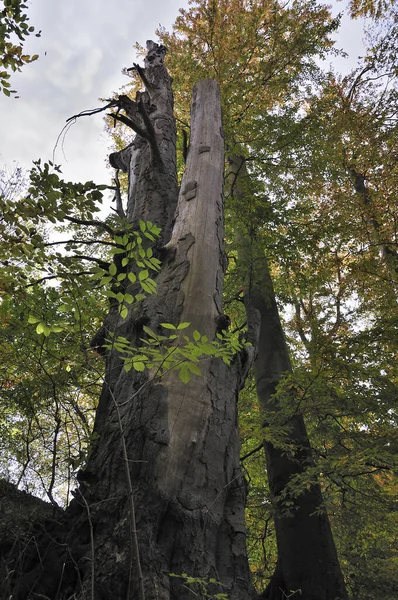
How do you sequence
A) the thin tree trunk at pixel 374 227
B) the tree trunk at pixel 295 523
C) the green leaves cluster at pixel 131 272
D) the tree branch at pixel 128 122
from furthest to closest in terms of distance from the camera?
the thin tree trunk at pixel 374 227, the tree trunk at pixel 295 523, the tree branch at pixel 128 122, the green leaves cluster at pixel 131 272

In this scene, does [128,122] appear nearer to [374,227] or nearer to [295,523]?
[295,523]

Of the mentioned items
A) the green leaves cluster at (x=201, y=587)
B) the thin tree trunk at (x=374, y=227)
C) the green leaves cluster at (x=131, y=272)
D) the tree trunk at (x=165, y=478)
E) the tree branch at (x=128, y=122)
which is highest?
the thin tree trunk at (x=374, y=227)

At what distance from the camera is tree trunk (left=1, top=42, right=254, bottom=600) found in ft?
5.01

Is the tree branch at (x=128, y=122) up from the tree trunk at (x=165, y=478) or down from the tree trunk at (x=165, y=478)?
up

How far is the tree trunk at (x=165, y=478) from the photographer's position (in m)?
1.53

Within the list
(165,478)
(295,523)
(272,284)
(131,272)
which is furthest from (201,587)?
(272,284)

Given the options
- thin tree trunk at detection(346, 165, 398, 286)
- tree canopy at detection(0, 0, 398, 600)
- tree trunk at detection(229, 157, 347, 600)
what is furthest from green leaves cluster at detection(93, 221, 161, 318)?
thin tree trunk at detection(346, 165, 398, 286)

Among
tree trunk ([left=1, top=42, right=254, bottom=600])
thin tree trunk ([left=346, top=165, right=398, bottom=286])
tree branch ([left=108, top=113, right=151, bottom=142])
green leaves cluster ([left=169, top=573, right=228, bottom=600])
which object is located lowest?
green leaves cluster ([left=169, top=573, right=228, bottom=600])

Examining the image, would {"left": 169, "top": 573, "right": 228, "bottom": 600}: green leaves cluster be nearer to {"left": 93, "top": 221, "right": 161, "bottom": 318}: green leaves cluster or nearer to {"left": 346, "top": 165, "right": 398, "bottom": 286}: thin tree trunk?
{"left": 93, "top": 221, "right": 161, "bottom": 318}: green leaves cluster

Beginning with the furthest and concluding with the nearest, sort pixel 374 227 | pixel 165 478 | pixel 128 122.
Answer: pixel 374 227, pixel 128 122, pixel 165 478

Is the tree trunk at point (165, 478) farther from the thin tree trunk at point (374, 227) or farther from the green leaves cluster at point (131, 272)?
the thin tree trunk at point (374, 227)

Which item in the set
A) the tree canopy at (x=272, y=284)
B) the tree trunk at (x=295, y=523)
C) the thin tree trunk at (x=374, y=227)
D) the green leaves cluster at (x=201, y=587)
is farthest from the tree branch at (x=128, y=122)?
the thin tree trunk at (x=374, y=227)

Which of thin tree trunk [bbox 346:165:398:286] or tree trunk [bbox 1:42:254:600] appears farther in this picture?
thin tree trunk [bbox 346:165:398:286]

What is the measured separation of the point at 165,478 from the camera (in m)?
1.82
